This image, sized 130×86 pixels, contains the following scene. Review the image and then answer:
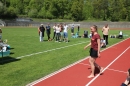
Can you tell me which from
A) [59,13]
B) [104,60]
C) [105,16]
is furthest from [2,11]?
[104,60]

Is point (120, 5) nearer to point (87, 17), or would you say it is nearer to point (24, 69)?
point (87, 17)

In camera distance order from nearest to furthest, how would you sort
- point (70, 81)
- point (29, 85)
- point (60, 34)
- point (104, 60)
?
point (29, 85)
point (70, 81)
point (104, 60)
point (60, 34)

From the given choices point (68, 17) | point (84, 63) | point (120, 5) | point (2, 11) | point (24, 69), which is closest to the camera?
point (24, 69)

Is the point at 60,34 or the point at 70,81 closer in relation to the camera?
the point at 70,81

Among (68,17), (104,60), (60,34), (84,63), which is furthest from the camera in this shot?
(68,17)

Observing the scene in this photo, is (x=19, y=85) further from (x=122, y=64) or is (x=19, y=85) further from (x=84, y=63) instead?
(x=122, y=64)

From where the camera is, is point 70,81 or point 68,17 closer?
point 70,81

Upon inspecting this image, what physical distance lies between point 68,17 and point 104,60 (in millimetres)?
70980

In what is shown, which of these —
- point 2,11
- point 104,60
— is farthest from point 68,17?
point 104,60

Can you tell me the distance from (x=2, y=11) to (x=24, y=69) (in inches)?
2432

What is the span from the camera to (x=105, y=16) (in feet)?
255

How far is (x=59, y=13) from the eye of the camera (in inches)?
3351

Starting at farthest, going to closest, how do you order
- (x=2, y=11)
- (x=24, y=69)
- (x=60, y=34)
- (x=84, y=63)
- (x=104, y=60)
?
(x=2, y=11), (x=60, y=34), (x=104, y=60), (x=84, y=63), (x=24, y=69)

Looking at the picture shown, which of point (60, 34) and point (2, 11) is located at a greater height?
point (2, 11)
